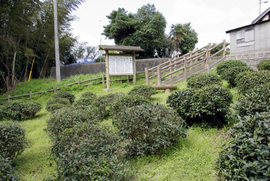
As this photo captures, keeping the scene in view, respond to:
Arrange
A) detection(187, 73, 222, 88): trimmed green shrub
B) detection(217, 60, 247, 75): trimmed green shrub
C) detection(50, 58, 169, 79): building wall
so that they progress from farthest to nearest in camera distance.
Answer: detection(50, 58, 169, 79): building wall
detection(217, 60, 247, 75): trimmed green shrub
detection(187, 73, 222, 88): trimmed green shrub

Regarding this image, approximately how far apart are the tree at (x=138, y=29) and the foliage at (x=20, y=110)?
1288 centimetres

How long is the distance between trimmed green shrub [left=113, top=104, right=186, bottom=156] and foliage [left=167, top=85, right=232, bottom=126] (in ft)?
2.18

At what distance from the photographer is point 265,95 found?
2818 mm

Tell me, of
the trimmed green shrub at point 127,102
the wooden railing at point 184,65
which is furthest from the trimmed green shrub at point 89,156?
Result: the wooden railing at point 184,65

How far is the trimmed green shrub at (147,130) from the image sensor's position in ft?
9.86

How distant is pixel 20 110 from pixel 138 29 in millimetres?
14345

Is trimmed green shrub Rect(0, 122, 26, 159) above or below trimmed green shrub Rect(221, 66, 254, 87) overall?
below

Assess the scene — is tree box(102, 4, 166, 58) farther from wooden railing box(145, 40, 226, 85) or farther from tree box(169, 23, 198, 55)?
wooden railing box(145, 40, 226, 85)

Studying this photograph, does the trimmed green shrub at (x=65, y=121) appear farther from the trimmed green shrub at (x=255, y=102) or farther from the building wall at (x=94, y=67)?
the building wall at (x=94, y=67)

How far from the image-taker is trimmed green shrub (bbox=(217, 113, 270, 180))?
54.2 inches

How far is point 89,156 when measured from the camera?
2373 mm

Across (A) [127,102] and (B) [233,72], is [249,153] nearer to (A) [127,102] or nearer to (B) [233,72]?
(A) [127,102]

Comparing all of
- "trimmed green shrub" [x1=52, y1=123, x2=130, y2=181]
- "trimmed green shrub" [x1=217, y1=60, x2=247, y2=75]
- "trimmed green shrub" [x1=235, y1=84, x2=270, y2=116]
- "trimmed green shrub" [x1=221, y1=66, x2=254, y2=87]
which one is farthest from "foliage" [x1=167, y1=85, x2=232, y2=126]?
"trimmed green shrub" [x1=217, y1=60, x2=247, y2=75]

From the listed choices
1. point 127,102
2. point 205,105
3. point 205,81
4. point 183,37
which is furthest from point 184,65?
point 183,37
